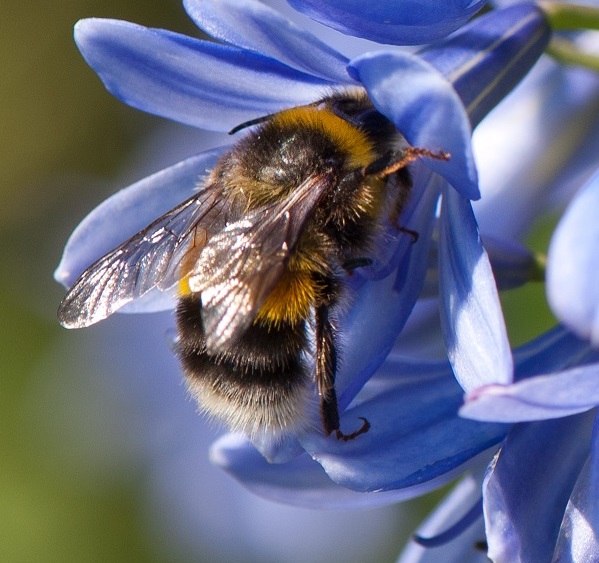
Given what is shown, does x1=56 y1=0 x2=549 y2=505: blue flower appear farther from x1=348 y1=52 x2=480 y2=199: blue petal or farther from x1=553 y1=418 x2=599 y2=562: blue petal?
x1=553 y1=418 x2=599 y2=562: blue petal

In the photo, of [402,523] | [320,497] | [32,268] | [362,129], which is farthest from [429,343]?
[32,268]

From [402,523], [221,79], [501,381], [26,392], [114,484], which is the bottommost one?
[402,523]

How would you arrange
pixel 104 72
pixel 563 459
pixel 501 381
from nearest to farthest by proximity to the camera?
1. pixel 501 381
2. pixel 563 459
3. pixel 104 72

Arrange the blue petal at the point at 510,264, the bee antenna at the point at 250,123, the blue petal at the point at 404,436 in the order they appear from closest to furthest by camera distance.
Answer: the blue petal at the point at 404,436 < the bee antenna at the point at 250,123 < the blue petal at the point at 510,264

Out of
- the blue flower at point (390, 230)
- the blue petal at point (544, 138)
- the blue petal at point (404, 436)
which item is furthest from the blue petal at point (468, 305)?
the blue petal at point (544, 138)

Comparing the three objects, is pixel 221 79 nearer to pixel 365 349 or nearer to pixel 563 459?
pixel 365 349

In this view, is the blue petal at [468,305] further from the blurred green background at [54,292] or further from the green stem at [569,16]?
the blurred green background at [54,292]
